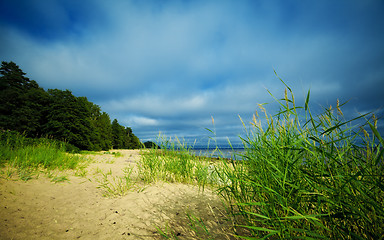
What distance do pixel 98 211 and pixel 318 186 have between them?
276 cm

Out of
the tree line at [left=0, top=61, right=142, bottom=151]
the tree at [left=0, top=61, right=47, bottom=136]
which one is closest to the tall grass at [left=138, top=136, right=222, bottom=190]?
the tree line at [left=0, top=61, right=142, bottom=151]

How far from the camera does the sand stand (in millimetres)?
1662

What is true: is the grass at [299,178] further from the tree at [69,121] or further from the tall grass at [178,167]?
the tree at [69,121]

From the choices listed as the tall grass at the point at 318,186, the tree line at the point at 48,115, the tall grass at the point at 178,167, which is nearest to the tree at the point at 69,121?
the tree line at the point at 48,115

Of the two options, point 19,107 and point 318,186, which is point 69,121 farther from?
point 318,186

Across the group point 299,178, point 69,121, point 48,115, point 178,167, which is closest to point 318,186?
point 299,178

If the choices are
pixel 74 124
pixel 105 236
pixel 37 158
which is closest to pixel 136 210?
pixel 105 236

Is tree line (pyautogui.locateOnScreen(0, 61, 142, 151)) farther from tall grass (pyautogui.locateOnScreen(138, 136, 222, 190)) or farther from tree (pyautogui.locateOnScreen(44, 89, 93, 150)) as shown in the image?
tall grass (pyautogui.locateOnScreen(138, 136, 222, 190))

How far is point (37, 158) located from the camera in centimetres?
373

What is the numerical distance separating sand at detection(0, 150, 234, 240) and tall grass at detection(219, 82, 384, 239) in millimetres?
715

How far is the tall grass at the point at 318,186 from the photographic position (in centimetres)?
93

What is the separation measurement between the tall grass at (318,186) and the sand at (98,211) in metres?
0.72

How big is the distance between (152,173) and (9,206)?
2081 mm

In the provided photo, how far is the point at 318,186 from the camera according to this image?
1143 mm
